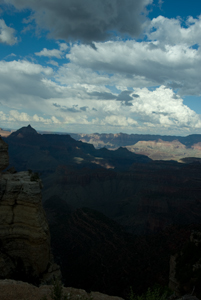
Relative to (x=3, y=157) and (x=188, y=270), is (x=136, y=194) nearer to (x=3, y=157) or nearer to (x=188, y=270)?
(x=188, y=270)

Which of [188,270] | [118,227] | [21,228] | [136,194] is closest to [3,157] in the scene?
[21,228]

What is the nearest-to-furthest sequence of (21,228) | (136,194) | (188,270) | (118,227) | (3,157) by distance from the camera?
1. (188,270)
2. (21,228)
3. (3,157)
4. (118,227)
5. (136,194)

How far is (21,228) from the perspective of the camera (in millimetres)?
22672

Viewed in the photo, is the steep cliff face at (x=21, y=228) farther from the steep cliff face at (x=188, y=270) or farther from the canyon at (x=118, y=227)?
the steep cliff face at (x=188, y=270)

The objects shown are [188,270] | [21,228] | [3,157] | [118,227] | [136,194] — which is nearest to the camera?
[188,270]

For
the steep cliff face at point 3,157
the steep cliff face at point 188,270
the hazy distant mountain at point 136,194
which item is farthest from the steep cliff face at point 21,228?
the hazy distant mountain at point 136,194

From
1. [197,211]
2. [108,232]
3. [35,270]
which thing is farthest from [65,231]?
[197,211]

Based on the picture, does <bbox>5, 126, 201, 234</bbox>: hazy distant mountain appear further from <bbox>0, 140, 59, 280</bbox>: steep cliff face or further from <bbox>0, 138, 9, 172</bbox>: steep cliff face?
<bbox>0, 138, 9, 172</bbox>: steep cliff face

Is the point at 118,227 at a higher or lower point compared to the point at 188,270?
lower

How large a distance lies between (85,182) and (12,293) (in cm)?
12233

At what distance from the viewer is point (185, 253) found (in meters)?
23.9

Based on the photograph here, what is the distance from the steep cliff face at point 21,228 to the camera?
2250cm

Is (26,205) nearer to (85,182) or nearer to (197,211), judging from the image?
(197,211)

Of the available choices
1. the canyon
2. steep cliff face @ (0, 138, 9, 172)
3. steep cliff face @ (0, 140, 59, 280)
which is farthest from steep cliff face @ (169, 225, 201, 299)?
steep cliff face @ (0, 138, 9, 172)
